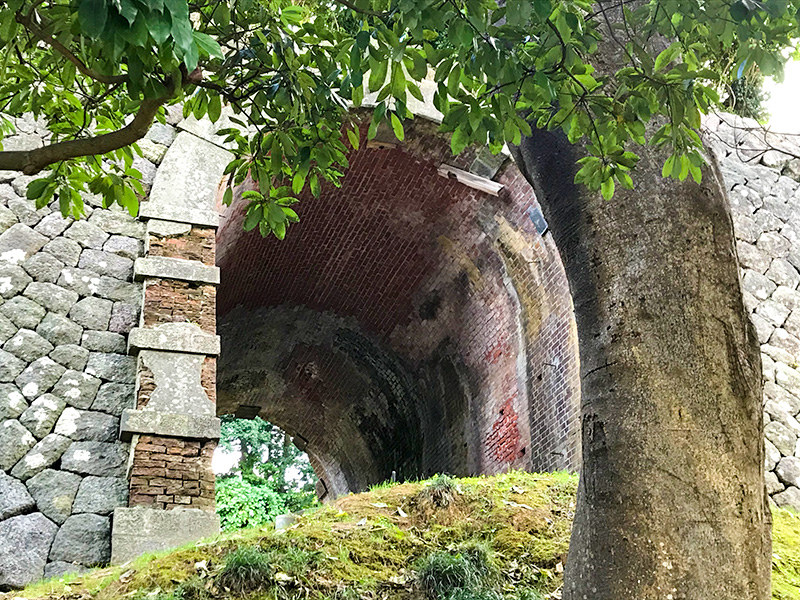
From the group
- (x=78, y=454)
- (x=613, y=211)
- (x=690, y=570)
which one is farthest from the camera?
(x=78, y=454)

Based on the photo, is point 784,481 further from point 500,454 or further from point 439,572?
point 439,572

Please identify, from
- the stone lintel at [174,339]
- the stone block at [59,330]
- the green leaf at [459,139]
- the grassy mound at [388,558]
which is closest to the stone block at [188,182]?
the stone lintel at [174,339]

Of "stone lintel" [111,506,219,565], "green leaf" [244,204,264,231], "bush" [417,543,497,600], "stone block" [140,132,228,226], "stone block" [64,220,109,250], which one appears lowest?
"bush" [417,543,497,600]

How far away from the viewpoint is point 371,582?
4586 millimetres

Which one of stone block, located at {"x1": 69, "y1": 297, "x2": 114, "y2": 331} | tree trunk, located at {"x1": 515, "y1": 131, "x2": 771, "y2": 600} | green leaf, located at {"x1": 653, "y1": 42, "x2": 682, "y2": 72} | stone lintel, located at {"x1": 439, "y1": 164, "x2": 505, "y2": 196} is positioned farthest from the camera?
stone lintel, located at {"x1": 439, "y1": 164, "x2": 505, "y2": 196}

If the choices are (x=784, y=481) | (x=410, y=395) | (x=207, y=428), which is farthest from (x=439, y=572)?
(x=410, y=395)

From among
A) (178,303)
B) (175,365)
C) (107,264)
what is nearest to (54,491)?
(175,365)

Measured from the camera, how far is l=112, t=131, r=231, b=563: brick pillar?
20.4ft

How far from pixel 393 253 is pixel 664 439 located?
8.51 metres

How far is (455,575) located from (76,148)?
2843 millimetres

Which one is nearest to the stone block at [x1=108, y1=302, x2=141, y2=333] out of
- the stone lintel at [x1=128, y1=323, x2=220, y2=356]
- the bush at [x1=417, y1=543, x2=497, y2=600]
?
the stone lintel at [x1=128, y1=323, x2=220, y2=356]

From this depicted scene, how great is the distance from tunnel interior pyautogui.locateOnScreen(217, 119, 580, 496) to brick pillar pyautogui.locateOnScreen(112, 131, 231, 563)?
1.37m

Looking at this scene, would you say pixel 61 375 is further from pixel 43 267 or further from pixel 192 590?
pixel 192 590

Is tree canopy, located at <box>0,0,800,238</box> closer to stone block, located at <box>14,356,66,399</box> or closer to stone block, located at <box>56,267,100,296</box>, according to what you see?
stone block, located at <box>14,356,66,399</box>
